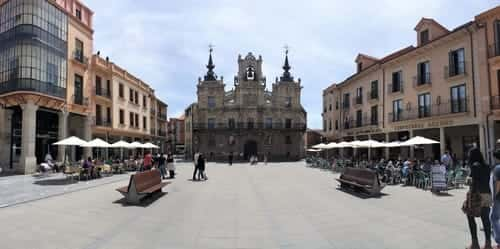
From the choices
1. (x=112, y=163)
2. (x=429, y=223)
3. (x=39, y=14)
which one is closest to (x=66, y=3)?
(x=39, y=14)

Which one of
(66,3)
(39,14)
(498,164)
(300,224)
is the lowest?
(300,224)

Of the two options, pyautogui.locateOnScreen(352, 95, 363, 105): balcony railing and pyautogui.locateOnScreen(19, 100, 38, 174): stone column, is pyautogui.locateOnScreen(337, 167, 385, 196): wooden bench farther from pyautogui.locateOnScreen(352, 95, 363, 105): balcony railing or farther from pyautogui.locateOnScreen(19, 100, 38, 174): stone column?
pyautogui.locateOnScreen(352, 95, 363, 105): balcony railing

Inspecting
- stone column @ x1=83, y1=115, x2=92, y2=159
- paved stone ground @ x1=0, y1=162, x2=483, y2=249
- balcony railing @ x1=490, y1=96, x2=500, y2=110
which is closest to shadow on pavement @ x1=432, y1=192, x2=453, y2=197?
paved stone ground @ x1=0, y1=162, x2=483, y2=249

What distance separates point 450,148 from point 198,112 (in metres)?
41.2

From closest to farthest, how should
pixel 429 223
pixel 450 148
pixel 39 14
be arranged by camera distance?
pixel 429 223 < pixel 39 14 < pixel 450 148

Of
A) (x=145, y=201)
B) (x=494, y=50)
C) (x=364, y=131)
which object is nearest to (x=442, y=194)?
(x=145, y=201)

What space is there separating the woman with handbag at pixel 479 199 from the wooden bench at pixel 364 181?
254 inches

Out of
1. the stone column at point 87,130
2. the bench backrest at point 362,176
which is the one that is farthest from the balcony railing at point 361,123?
the stone column at point 87,130

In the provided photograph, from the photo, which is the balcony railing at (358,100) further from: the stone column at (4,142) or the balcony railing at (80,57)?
the stone column at (4,142)

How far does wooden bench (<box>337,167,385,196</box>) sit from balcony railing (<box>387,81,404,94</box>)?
17.3m

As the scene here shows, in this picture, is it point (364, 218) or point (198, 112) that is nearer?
point (364, 218)

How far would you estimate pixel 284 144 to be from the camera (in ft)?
191

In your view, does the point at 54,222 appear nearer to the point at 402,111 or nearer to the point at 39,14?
the point at 39,14

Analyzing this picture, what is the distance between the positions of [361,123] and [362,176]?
78.7 feet
